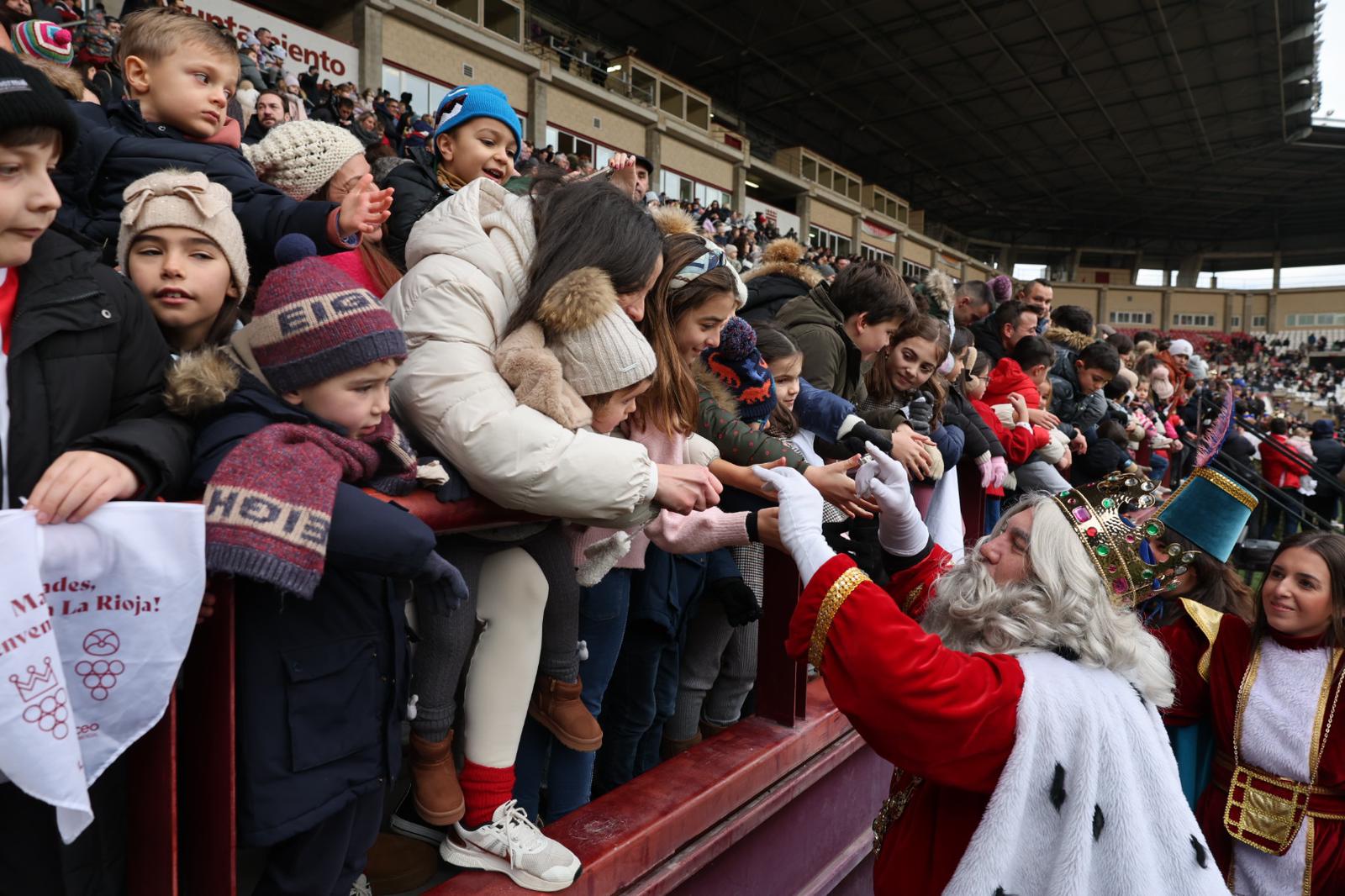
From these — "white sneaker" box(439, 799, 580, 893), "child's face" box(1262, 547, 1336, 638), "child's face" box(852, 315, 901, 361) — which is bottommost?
"white sneaker" box(439, 799, 580, 893)

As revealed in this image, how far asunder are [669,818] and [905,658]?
2.58ft

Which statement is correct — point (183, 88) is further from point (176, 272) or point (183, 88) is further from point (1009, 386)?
point (1009, 386)

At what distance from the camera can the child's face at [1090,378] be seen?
6.18 metres

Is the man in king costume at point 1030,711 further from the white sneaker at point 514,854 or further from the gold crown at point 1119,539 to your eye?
the white sneaker at point 514,854

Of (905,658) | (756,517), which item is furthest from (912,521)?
(905,658)

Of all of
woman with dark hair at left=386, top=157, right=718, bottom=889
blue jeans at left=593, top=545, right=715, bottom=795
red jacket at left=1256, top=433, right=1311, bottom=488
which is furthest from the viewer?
red jacket at left=1256, top=433, right=1311, bottom=488

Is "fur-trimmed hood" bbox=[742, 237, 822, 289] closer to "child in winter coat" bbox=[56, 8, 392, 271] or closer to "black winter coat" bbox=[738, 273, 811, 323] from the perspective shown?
"black winter coat" bbox=[738, 273, 811, 323]

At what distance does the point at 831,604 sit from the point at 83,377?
136 centimetres

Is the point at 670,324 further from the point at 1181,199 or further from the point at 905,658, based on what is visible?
the point at 1181,199

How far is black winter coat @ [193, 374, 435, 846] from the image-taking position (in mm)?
1192

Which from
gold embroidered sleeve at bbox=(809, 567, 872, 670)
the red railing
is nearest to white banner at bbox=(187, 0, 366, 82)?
A: the red railing

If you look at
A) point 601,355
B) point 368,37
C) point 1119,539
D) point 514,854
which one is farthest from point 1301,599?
point 368,37

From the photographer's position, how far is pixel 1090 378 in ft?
20.3

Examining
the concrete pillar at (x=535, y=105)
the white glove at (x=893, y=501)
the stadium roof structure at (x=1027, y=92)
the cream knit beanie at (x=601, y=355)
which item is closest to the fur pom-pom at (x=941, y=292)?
the white glove at (x=893, y=501)
